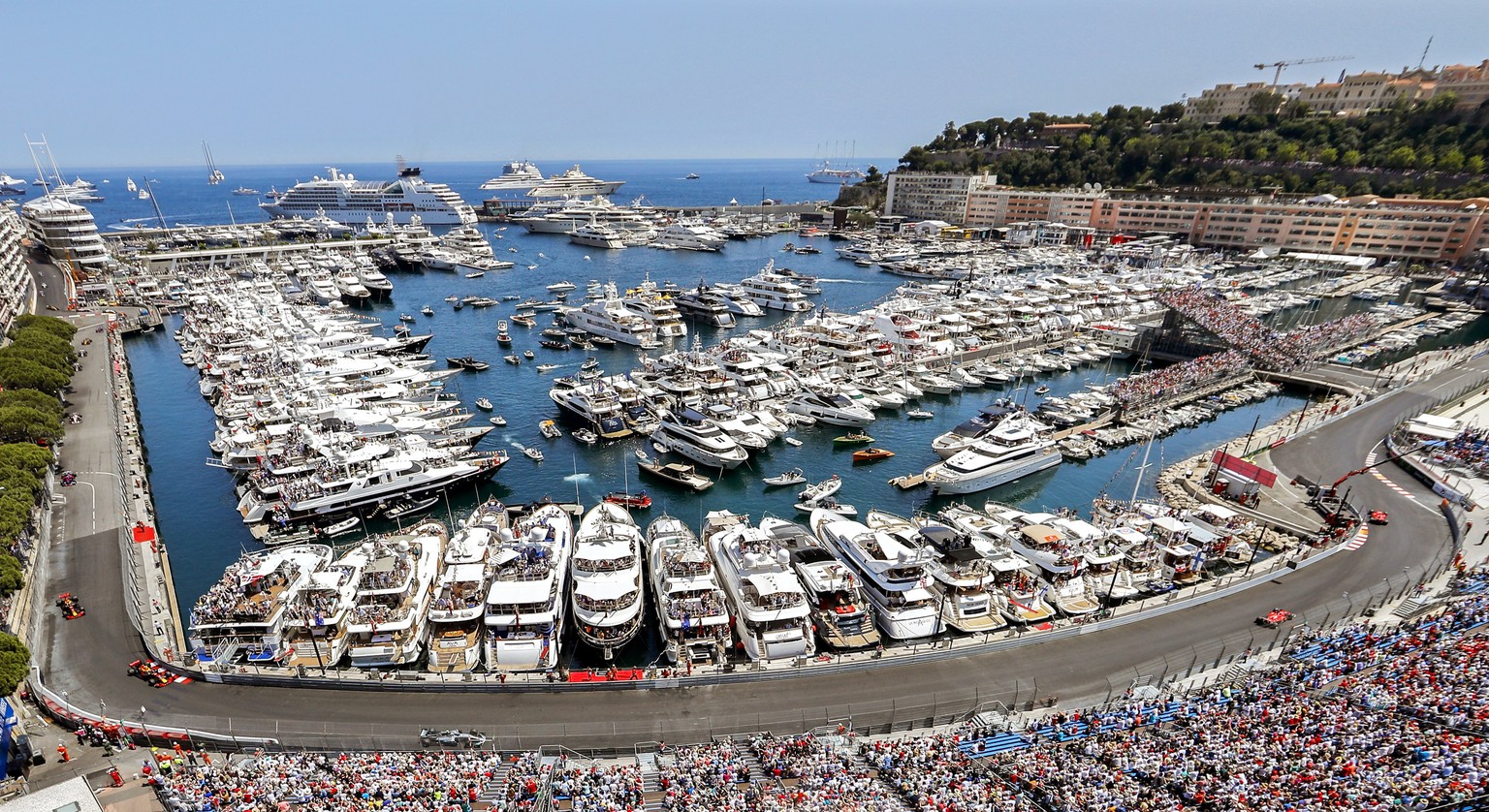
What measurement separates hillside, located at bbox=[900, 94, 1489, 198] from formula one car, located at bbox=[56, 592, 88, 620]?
200766 mm

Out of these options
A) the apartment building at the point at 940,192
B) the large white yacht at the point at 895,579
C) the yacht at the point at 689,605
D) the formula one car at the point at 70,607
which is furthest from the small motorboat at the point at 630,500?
the apartment building at the point at 940,192

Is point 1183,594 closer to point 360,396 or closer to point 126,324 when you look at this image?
point 360,396

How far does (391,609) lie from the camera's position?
32.0 metres

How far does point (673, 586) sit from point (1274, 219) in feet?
526

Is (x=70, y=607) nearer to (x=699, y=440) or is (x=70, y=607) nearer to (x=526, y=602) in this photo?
(x=526, y=602)

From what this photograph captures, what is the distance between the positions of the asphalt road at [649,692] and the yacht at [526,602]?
2610 mm

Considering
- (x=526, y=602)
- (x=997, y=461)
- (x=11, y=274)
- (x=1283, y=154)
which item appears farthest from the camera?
(x=1283, y=154)

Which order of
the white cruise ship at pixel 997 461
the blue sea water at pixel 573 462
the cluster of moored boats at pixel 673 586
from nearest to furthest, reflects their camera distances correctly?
the cluster of moored boats at pixel 673 586 → the blue sea water at pixel 573 462 → the white cruise ship at pixel 997 461

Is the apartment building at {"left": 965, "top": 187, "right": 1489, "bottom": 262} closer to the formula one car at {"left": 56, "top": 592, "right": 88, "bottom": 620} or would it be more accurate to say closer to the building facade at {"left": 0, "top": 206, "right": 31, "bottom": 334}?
the formula one car at {"left": 56, "top": 592, "right": 88, "bottom": 620}

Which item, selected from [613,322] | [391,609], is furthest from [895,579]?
[613,322]

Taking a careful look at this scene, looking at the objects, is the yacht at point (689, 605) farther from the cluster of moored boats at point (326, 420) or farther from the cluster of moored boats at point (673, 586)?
the cluster of moored boats at point (326, 420)

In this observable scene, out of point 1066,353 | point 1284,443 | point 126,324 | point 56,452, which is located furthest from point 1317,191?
point 126,324

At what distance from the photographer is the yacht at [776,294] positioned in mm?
105231

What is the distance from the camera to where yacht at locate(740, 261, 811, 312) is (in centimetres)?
10523
